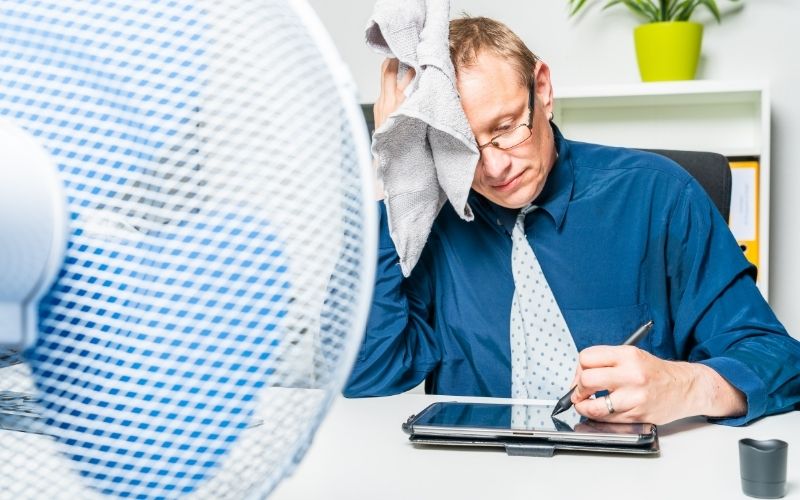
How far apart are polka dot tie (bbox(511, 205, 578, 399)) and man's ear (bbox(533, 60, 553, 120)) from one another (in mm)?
186

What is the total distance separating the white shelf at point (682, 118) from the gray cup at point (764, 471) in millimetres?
1713

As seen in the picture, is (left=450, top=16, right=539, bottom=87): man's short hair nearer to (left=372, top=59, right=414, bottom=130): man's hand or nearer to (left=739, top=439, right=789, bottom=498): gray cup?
(left=372, top=59, right=414, bottom=130): man's hand

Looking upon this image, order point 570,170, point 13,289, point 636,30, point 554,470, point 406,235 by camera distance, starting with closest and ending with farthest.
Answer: point 13,289, point 554,470, point 406,235, point 570,170, point 636,30

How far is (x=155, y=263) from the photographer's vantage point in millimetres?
408

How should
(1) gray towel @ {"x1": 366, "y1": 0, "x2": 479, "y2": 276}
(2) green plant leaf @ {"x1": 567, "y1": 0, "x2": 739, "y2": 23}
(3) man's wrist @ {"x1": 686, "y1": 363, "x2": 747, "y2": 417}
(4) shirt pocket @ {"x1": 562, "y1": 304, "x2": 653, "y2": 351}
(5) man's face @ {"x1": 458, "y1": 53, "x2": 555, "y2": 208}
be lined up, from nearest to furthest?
(3) man's wrist @ {"x1": 686, "y1": 363, "x2": 747, "y2": 417} → (1) gray towel @ {"x1": 366, "y1": 0, "x2": 479, "y2": 276} → (5) man's face @ {"x1": 458, "y1": 53, "x2": 555, "y2": 208} → (4) shirt pocket @ {"x1": 562, "y1": 304, "x2": 653, "y2": 351} → (2) green plant leaf @ {"x1": 567, "y1": 0, "x2": 739, "y2": 23}

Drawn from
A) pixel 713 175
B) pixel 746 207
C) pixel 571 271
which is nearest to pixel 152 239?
pixel 571 271

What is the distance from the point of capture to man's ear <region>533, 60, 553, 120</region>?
1.47m

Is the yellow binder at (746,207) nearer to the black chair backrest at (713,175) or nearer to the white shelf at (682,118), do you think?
the white shelf at (682,118)

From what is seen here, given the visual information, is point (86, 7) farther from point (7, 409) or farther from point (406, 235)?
point (406, 235)

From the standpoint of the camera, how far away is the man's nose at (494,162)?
137 cm

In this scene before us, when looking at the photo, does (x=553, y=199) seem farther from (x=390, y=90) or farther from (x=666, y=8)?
(x=666, y=8)

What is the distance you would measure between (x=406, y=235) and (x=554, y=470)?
612mm

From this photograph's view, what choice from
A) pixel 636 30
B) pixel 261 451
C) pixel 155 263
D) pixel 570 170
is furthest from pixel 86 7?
pixel 636 30

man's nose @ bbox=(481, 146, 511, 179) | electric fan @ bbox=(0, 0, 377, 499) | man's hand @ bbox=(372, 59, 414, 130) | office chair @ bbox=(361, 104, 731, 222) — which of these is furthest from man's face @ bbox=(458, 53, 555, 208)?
electric fan @ bbox=(0, 0, 377, 499)
